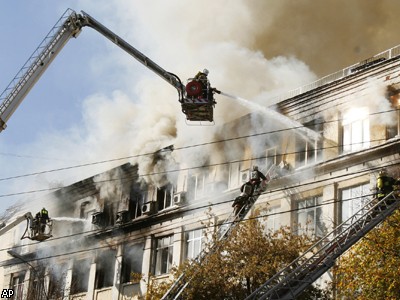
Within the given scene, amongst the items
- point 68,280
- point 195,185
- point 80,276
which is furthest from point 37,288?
point 195,185

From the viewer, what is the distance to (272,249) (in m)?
Answer: 32.3

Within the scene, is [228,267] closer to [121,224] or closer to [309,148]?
[309,148]

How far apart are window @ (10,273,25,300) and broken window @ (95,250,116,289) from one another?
6.83 m

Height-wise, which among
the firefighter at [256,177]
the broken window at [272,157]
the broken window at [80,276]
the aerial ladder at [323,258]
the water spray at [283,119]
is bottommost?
the aerial ladder at [323,258]

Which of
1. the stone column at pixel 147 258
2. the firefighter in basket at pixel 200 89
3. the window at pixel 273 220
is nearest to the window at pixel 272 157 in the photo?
the window at pixel 273 220

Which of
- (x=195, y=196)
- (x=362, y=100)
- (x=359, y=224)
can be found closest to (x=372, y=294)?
(x=359, y=224)

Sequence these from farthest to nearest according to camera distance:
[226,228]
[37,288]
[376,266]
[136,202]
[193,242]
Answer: [37,288] → [136,202] → [193,242] → [226,228] → [376,266]

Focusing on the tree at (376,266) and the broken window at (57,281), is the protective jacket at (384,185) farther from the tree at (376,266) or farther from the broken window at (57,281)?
the broken window at (57,281)

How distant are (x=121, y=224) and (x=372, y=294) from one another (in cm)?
2268

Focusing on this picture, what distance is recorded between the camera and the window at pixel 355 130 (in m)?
35.8

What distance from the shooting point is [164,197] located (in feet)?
155

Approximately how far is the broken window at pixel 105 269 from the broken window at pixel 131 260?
131 centimetres

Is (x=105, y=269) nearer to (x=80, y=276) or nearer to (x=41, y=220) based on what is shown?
(x=80, y=276)

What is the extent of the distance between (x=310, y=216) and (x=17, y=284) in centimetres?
2616
